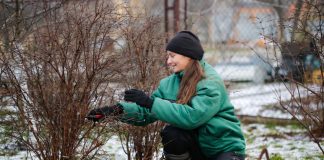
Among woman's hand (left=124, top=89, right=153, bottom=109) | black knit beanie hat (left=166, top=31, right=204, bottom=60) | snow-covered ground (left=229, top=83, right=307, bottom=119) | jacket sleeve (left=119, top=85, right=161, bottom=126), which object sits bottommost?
snow-covered ground (left=229, top=83, right=307, bottom=119)

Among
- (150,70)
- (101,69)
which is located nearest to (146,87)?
(150,70)

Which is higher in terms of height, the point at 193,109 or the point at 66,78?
the point at 66,78

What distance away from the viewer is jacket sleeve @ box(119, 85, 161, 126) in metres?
3.90

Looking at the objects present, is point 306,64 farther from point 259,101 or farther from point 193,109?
point 193,109

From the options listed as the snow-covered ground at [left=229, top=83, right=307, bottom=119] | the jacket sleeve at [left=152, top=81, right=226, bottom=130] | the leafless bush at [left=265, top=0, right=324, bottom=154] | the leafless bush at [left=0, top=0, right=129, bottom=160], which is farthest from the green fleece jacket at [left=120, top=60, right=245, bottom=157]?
the snow-covered ground at [left=229, top=83, right=307, bottom=119]

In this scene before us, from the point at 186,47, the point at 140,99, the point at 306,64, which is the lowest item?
Answer: the point at 306,64

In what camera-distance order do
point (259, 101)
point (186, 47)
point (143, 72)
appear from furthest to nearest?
point (259, 101) < point (143, 72) < point (186, 47)

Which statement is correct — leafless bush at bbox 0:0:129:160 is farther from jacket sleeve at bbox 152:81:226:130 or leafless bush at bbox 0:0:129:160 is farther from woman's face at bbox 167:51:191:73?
jacket sleeve at bbox 152:81:226:130

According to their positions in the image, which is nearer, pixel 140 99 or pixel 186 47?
pixel 140 99

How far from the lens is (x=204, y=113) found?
3.67 m

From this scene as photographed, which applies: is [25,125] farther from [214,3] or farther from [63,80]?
[214,3]

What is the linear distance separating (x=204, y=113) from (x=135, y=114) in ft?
1.61

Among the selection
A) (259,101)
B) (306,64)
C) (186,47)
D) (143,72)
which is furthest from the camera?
(259,101)

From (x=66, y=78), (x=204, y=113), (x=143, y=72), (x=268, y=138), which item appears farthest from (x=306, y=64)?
(x=66, y=78)
